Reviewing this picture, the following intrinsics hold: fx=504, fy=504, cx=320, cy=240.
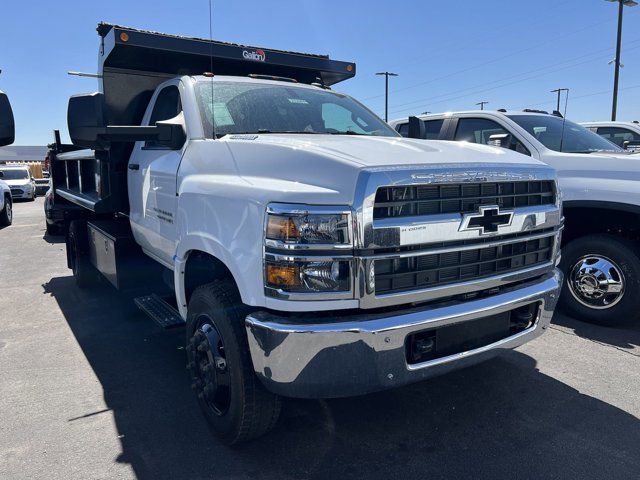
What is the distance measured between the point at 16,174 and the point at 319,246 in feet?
82.7

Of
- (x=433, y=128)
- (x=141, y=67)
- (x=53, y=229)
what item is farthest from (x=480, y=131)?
(x=53, y=229)

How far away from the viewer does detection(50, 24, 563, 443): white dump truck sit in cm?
230

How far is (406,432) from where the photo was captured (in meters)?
3.01

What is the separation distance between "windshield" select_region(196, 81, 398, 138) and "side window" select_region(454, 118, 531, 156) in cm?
195

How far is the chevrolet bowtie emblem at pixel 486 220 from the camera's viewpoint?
2586 mm

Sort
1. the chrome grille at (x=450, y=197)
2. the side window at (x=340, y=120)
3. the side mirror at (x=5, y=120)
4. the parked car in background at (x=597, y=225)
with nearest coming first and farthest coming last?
the chrome grille at (x=450, y=197)
the side mirror at (x=5, y=120)
the side window at (x=340, y=120)
the parked car in background at (x=597, y=225)

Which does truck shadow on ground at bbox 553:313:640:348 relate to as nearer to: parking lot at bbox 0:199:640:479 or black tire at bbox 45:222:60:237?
parking lot at bbox 0:199:640:479

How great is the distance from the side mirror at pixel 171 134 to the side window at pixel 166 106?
31cm

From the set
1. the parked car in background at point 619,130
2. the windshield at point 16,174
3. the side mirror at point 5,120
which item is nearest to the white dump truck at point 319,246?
the side mirror at point 5,120

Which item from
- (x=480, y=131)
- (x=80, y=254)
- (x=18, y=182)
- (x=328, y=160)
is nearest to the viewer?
(x=328, y=160)

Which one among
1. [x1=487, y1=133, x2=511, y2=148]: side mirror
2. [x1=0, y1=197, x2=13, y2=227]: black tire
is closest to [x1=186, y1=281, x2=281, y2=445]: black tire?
[x1=487, y1=133, x2=511, y2=148]: side mirror

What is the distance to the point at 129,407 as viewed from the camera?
336 cm

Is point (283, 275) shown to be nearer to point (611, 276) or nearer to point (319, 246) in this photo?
point (319, 246)

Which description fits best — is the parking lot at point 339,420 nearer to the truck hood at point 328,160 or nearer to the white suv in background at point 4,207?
the truck hood at point 328,160
